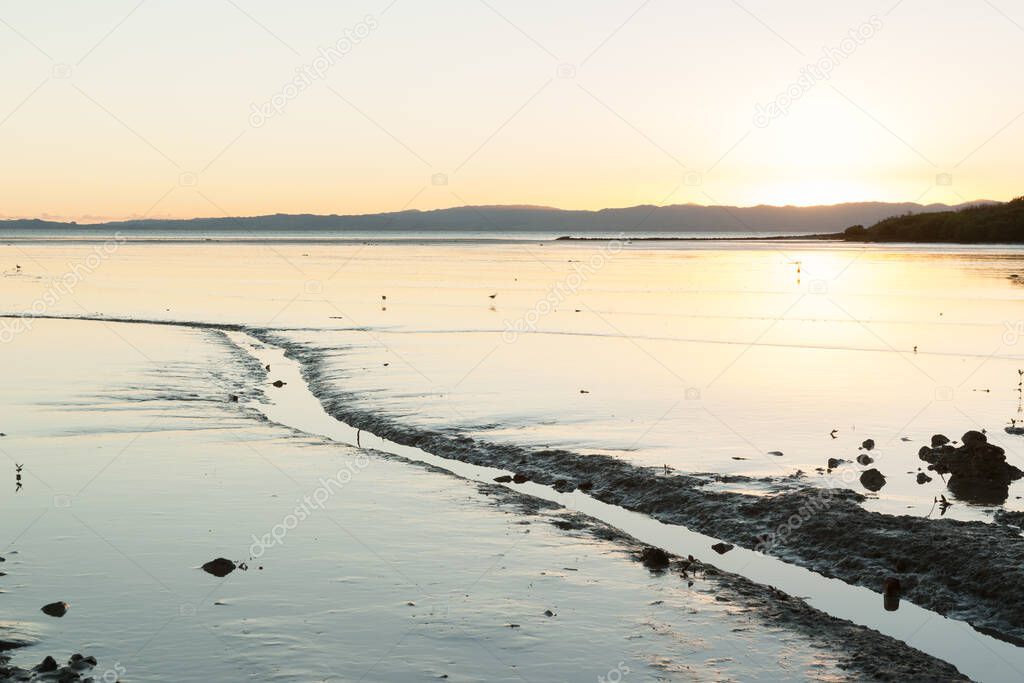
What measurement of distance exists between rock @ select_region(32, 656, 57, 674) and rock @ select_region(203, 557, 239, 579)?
2730 millimetres

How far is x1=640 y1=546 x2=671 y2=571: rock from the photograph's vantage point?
38.9ft

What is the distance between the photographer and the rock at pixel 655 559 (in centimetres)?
1187

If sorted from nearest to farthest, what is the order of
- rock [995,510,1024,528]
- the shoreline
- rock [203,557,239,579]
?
the shoreline → rock [203,557,239,579] → rock [995,510,1024,528]

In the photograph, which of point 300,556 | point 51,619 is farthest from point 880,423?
point 51,619

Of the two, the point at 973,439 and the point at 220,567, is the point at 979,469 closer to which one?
the point at 973,439

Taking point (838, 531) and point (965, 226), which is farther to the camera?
point (965, 226)

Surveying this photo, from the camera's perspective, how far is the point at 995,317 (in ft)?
135

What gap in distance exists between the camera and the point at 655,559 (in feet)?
39.2

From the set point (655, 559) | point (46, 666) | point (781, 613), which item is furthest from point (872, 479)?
point (46, 666)

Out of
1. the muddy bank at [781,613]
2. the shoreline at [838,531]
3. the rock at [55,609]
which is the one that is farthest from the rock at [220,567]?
the shoreline at [838,531]

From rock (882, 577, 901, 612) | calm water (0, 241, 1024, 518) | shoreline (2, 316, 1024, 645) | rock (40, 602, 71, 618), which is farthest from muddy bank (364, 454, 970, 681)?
rock (40, 602, 71, 618)

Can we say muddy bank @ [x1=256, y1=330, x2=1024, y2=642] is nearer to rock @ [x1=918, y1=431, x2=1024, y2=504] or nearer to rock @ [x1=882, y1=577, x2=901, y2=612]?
rock @ [x1=882, y1=577, x2=901, y2=612]

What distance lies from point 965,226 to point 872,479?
174 metres

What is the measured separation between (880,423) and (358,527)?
438 inches
